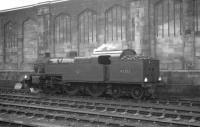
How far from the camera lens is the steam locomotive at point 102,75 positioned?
15.2m

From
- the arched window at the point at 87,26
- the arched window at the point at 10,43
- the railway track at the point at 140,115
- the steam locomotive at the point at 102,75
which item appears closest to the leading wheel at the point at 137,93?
the steam locomotive at the point at 102,75

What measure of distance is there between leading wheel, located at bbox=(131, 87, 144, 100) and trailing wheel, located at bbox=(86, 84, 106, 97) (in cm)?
190

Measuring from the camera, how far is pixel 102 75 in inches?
640

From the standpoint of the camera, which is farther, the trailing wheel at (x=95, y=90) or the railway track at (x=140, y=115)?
the trailing wheel at (x=95, y=90)

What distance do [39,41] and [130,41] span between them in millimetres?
10760

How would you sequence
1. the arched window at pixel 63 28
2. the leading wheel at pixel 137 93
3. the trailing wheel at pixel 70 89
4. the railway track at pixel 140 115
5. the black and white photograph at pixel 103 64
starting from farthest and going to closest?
the arched window at pixel 63 28
the trailing wheel at pixel 70 89
the leading wheel at pixel 137 93
the black and white photograph at pixel 103 64
the railway track at pixel 140 115

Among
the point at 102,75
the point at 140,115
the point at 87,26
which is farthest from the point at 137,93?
the point at 87,26

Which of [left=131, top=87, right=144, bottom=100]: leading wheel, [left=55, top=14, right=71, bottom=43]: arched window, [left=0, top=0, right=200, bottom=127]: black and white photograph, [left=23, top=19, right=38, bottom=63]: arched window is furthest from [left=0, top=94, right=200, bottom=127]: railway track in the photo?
[left=23, top=19, right=38, bottom=63]: arched window

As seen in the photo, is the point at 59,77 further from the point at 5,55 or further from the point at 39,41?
the point at 5,55

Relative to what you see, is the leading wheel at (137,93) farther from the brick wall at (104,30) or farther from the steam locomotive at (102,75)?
the brick wall at (104,30)

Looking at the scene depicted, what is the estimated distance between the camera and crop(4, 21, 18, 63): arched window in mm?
32469

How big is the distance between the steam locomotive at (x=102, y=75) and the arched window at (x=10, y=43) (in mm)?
14277

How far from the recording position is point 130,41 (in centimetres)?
2298

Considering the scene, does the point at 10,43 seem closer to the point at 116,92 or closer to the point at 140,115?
the point at 116,92
